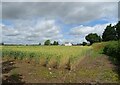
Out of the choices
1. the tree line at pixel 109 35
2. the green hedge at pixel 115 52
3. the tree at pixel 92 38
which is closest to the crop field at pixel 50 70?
the green hedge at pixel 115 52

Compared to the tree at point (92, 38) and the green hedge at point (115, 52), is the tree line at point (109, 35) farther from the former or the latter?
the green hedge at point (115, 52)

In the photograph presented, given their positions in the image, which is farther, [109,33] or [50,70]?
[109,33]

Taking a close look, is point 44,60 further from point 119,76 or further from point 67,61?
point 119,76

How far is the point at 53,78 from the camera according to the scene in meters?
12.6

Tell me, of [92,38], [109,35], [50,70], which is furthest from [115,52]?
[92,38]

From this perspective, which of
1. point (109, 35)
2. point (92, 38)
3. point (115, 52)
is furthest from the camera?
point (92, 38)

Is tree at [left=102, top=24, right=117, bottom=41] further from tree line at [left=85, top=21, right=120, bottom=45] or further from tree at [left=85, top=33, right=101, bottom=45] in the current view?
tree at [left=85, top=33, right=101, bottom=45]

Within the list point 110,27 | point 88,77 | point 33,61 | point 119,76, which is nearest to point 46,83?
point 88,77

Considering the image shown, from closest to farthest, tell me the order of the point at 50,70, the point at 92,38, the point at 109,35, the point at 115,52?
the point at 50,70 → the point at 115,52 → the point at 109,35 → the point at 92,38

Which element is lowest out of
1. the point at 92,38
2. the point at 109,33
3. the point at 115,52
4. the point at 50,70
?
the point at 50,70

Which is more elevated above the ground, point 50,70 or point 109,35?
point 109,35

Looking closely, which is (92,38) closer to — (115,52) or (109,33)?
(109,33)

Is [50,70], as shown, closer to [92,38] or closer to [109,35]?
[109,35]

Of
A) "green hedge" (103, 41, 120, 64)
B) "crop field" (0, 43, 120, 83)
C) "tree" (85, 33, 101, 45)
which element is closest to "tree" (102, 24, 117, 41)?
"tree" (85, 33, 101, 45)
